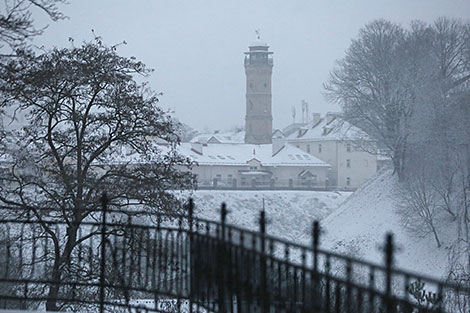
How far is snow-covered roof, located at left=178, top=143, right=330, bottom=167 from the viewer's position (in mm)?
76000

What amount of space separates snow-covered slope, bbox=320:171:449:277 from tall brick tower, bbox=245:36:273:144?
43.8 metres

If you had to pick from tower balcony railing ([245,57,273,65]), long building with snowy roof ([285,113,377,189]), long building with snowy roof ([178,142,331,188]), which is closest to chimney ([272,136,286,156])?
long building with snowy roof ([178,142,331,188])

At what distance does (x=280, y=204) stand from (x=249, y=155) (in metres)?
22.5

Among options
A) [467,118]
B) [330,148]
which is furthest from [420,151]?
[330,148]

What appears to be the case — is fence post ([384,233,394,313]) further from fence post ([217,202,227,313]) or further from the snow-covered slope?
the snow-covered slope

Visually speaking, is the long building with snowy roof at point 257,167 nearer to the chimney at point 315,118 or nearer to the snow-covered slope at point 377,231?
the chimney at point 315,118

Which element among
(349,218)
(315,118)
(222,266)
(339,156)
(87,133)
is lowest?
(349,218)

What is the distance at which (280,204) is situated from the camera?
2296 inches

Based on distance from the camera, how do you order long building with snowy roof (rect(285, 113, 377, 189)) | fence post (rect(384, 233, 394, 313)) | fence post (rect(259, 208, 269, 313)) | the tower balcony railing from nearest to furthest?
1. fence post (rect(384, 233, 394, 313))
2. fence post (rect(259, 208, 269, 313))
3. long building with snowy roof (rect(285, 113, 377, 189))
4. the tower balcony railing

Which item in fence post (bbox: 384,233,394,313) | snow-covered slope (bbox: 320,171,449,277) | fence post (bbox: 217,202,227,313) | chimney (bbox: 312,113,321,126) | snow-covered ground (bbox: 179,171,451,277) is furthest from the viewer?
chimney (bbox: 312,113,321,126)

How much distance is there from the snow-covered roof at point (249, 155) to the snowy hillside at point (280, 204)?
14.7 meters

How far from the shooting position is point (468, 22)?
47344mm

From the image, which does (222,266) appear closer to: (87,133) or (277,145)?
(87,133)

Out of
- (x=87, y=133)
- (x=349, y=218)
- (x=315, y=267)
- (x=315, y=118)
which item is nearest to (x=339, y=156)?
(x=315, y=118)
